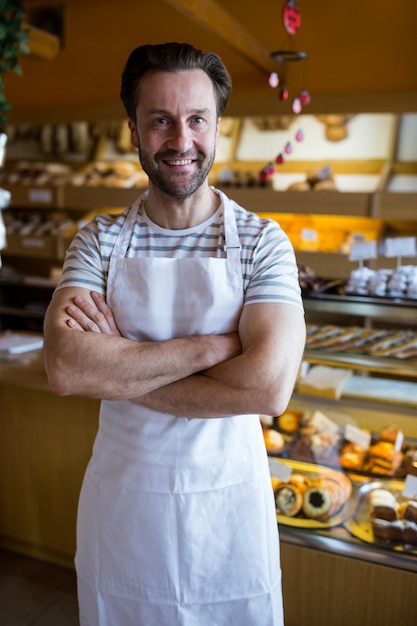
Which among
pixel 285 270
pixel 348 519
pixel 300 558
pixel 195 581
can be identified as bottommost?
pixel 300 558

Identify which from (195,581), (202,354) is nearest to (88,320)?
(202,354)

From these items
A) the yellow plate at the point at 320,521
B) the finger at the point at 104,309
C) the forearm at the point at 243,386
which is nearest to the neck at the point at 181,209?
the finger at the point at 104,309

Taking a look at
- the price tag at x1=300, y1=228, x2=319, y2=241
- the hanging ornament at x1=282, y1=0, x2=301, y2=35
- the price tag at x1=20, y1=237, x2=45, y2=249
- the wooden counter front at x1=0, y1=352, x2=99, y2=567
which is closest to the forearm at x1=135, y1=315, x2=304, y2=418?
the wooden counter front at x1=0, y1=352, x2=99, y2=567

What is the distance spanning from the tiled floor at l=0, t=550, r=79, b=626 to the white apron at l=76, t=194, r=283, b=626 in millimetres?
1070

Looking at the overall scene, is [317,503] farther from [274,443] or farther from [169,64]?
[169,64]

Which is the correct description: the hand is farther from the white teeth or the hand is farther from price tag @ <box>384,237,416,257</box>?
price tag @ <box>384,237,416,257</box>

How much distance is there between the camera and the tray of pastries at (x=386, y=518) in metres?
2.12

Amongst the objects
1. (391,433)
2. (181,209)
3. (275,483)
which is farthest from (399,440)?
(181,209)

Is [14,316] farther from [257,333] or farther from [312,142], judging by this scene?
[257,333]

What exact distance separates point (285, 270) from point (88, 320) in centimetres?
48

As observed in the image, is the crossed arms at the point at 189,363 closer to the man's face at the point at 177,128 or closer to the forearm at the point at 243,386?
the forearm at the point at 243,386

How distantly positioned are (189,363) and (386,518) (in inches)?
45.6

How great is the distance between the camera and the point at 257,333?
1390 millimetres

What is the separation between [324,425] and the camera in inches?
94.4
